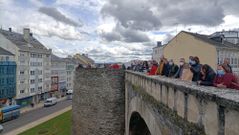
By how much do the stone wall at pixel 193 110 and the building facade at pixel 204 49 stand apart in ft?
78.7

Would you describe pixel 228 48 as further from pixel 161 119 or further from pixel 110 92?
pixel 161 119

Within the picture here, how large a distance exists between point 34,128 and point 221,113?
38313 mm

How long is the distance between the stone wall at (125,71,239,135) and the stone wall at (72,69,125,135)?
13.0 metres

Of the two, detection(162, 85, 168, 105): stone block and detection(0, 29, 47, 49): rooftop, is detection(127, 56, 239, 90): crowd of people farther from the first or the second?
detection(0, 29, 47, 49): rooftop

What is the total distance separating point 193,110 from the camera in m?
5.10

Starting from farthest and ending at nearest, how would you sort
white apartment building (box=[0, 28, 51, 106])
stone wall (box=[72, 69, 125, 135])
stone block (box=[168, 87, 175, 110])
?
white apartment building (box=[0, 28, 51, 106])
stone wall (box=[72, 69, 125, 135])
stone block (box=[168, 87, 175, 110])

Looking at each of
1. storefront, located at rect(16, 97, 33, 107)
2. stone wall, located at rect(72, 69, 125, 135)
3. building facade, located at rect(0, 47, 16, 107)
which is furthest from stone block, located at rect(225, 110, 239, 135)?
storefront, located at rect(16, 97, 33, 107)

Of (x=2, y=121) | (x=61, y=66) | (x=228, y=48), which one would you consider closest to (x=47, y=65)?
(x=61, y=66)

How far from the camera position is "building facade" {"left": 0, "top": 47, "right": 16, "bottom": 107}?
175 ft

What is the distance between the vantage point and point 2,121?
45438 mm

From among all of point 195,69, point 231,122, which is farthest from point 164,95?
point 231,122

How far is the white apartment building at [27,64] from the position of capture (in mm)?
58875

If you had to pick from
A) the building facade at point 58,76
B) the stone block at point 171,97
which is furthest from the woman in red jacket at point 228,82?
the building facade at point 58,76

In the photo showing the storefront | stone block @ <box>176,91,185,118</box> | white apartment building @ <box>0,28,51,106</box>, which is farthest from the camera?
the storefront
